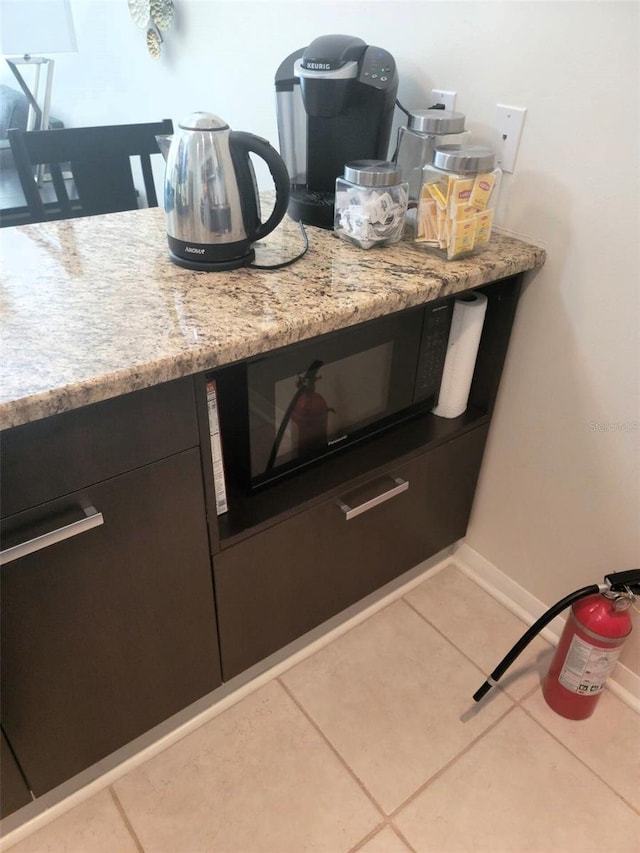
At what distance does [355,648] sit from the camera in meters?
1.44

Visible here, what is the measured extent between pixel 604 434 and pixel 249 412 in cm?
72

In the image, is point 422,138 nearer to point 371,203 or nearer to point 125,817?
point 371,203

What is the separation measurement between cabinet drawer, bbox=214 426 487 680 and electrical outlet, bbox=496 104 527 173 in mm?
573

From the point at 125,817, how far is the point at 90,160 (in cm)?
169

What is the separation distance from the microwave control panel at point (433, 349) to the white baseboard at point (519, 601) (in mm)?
525

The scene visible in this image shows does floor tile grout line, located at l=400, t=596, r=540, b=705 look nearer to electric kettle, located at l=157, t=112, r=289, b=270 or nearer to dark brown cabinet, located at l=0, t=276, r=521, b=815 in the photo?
dark brown cabinet, located at l=0, t=276, r=521, b=815

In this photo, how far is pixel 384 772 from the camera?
1.20 meters

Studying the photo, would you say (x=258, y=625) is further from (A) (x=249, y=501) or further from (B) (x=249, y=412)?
(B) (x=249, y=412)

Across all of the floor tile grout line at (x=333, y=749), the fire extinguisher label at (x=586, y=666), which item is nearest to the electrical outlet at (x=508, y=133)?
the fire extinguisher label at (x=586, y=666)

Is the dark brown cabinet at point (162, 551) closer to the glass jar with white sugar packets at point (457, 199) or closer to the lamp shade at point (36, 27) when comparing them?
the glass jar with white sugar packets at point (457, 199)

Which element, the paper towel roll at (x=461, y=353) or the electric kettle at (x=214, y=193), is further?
the paper towel roll at (x=461, y=353)

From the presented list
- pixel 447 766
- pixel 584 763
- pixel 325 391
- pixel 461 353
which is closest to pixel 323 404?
pixel 325 391

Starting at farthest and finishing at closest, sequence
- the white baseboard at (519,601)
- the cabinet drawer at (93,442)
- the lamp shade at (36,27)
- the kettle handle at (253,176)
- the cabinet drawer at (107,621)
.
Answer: the lamp shade at (36,27) < the white baseboard at (519,601) < the kettle handle at (253,176) < the cabinet drawer at (107,621) < the cabinet drawer at (93,442)

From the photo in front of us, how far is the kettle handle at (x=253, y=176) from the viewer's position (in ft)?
3.09
